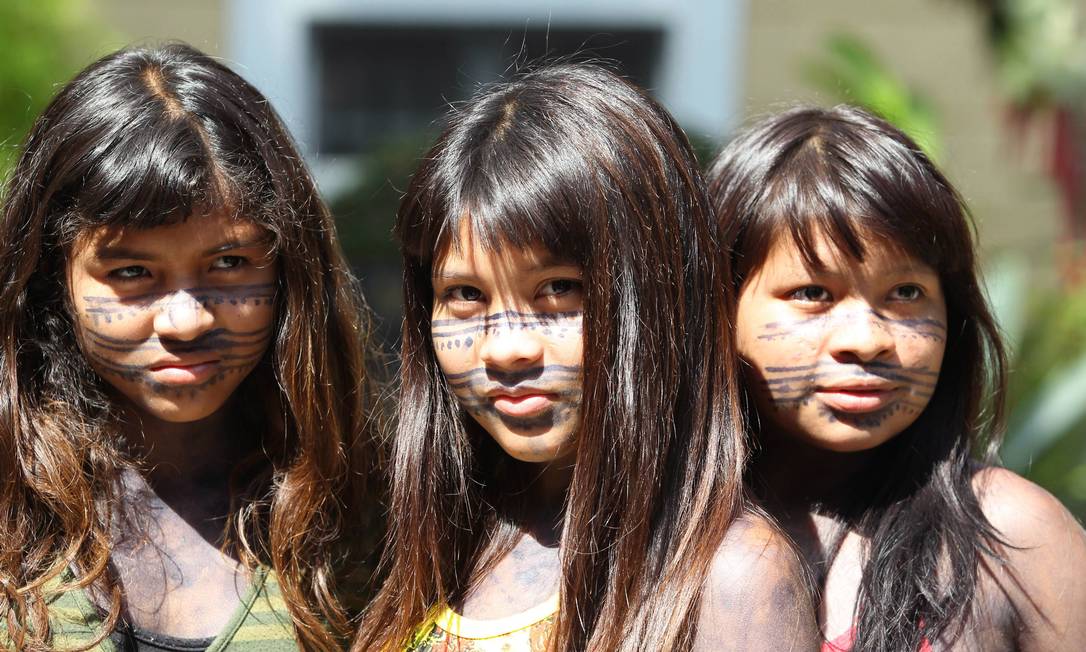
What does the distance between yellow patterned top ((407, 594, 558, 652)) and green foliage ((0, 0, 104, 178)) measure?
3.57 m

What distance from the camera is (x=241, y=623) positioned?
6.23 ft

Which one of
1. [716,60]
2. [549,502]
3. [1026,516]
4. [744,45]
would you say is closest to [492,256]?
[549,502]

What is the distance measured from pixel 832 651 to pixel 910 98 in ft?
15.5

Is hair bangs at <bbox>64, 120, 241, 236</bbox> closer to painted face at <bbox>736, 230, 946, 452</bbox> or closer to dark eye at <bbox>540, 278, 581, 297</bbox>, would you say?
dark eye at <bbox>540, 278, 581, 297</bbox>

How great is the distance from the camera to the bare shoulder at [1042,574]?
5.77ft

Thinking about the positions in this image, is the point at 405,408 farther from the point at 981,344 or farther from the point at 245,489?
the point at 981,344

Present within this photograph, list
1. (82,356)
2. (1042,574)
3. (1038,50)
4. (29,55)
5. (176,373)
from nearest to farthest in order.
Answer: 1. (1042,574)
2. (176,373)
3. (82,356)
4. (29,55)
5. (1038,50)

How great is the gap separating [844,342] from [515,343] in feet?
1.69

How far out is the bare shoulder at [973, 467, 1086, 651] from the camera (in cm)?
176

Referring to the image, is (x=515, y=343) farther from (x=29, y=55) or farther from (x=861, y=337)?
(x=29, y=55)

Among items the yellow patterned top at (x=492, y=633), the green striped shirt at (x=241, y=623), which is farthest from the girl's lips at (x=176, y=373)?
the yellow patterned top at (x=492, y=633)

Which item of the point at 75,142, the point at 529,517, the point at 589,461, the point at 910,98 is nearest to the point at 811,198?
the point at 589,461

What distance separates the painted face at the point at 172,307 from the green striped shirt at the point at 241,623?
1.02ft

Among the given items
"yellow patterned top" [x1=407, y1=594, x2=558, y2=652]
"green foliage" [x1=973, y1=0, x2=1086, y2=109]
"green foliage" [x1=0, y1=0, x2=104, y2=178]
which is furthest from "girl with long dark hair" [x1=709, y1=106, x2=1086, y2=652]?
"green foliage" [x1=973, y1=0, x2=1086, y2=109]
